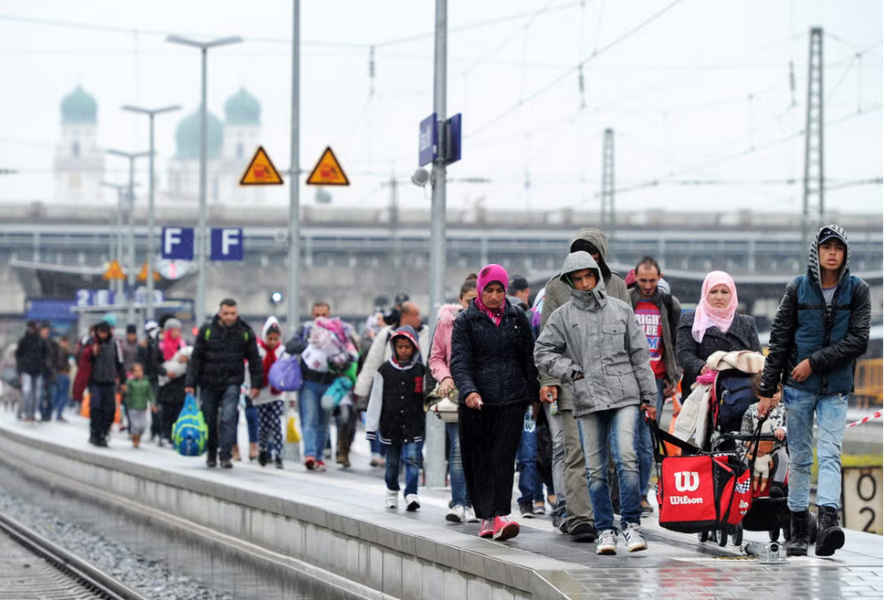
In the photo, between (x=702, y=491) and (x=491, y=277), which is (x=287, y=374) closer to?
(x=491, y=277)

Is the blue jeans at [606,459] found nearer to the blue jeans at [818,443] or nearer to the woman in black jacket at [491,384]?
the woman in black jacket at [491,384]

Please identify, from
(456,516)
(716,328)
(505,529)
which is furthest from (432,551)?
(716,328)

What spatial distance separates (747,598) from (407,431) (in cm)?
475

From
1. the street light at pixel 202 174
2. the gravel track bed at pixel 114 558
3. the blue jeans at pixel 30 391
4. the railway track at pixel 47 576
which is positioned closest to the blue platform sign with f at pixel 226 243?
the street light at pixel 202 174

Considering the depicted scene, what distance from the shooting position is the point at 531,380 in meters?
9.69

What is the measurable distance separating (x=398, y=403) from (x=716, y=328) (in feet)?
9.31

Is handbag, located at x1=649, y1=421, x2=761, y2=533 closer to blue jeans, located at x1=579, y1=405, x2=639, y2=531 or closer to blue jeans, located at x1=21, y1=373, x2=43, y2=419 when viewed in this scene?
blue jeans, located at x1=579, y1=405, x2=639, y2=531

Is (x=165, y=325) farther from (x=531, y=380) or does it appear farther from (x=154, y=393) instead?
(x=531, y=380)

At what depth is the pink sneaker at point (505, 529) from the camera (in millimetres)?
9289

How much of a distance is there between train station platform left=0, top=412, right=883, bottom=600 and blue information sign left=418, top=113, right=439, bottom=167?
2.97 meters

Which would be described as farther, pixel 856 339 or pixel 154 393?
pixel 154 393

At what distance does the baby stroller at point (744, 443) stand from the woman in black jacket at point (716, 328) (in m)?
0.44

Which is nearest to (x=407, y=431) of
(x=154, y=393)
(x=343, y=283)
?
(x=154, y=393)

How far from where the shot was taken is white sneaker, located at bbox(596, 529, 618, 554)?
8.70 metres
